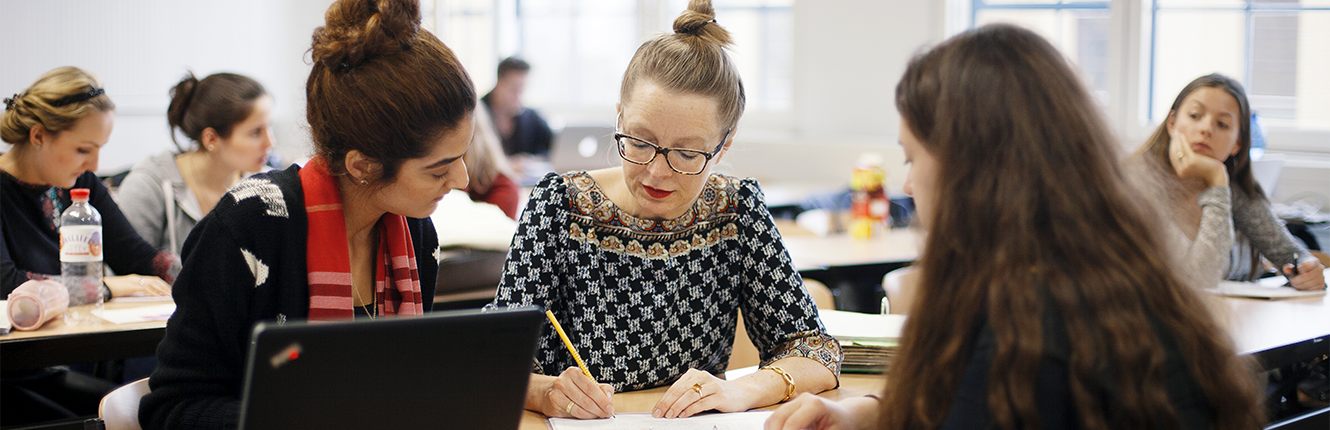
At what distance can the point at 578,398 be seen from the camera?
125 centimetres

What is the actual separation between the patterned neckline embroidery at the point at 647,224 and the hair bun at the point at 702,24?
0.25 m

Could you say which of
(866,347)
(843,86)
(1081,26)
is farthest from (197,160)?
(1081,26)

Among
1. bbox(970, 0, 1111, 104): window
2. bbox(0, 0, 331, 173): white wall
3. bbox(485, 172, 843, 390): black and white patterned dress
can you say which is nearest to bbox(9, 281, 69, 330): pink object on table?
bbox(485, 172, 843, 390): black and white patterned dress

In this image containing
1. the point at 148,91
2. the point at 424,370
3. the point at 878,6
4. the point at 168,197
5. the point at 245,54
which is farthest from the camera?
the point at 245,54

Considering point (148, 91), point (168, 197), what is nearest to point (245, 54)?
point (148, 91)

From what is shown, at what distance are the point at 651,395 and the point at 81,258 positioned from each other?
1.41 metres

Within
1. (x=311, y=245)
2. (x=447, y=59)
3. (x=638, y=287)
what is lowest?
(x=638, y=287)

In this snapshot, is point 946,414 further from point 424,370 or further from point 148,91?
point 148,91

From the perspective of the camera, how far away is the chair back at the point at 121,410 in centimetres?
120

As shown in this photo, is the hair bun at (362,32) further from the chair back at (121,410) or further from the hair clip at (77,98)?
the hair clip at (77,98)

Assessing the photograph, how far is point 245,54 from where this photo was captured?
6.96 meters

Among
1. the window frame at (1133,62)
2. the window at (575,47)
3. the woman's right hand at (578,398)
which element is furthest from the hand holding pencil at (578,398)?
the window at (575,47)

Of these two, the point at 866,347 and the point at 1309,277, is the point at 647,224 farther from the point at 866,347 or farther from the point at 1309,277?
the point at 1309,277

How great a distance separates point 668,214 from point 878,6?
12.6 ft
